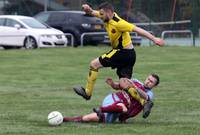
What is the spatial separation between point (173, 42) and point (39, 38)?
7470 millimetres

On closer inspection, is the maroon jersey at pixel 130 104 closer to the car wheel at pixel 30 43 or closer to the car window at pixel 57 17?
the car wheel at pixel 30 43

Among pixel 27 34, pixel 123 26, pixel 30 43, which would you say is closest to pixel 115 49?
pixel 123 26

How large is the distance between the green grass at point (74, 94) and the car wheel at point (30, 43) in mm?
1344

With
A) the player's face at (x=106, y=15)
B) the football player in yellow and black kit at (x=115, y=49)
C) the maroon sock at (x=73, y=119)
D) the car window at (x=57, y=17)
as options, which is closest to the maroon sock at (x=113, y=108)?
the maroon sock at (x=73, y=119)

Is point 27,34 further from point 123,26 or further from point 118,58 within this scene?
point 123,26

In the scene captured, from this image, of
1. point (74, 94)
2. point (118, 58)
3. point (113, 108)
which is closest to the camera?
point (113, 108)

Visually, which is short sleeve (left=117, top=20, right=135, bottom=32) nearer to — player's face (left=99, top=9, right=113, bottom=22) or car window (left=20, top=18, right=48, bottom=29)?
player's face (left=99, top=9, right=113, bottom=22)

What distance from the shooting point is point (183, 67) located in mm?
22719

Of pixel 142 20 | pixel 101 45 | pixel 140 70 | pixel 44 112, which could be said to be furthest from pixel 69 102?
pixel 142 20

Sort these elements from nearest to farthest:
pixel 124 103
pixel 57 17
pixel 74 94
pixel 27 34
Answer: pixel 124 103
pixel 74 94
pixel 27 34
pixel 57 17

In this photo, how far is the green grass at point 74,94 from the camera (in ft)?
34.8

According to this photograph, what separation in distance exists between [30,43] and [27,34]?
1.54 ft

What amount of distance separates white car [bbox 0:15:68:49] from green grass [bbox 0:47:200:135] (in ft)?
4.36

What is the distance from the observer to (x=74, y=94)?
625 inches
